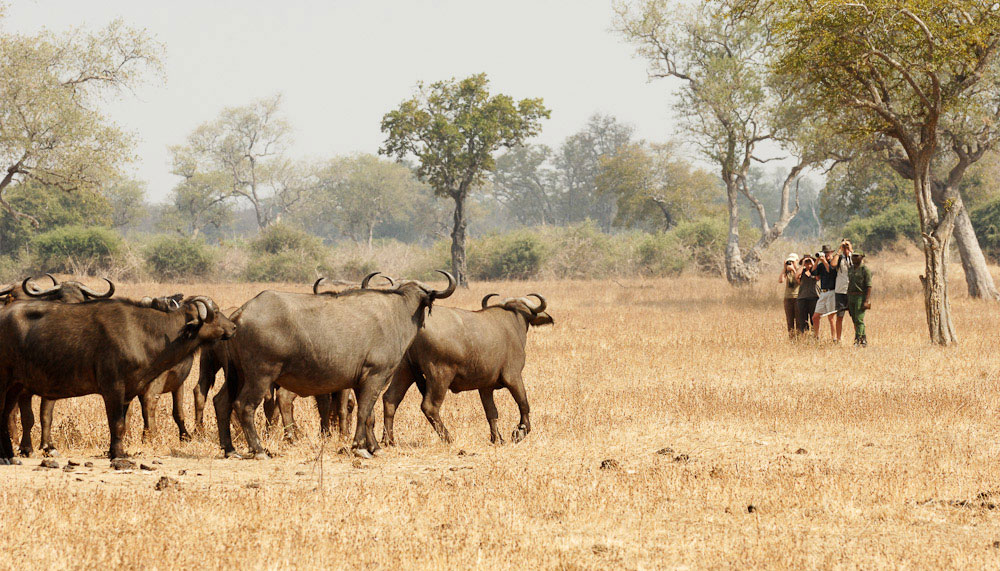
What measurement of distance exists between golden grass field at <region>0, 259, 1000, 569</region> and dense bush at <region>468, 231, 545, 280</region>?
34545 millimetres

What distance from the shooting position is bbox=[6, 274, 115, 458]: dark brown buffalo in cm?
785

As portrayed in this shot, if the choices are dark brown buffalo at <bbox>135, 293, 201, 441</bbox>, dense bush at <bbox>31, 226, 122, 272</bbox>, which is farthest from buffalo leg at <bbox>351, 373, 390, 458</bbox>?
dense bush at <bbox>31, 226, 122, 272</bbox>

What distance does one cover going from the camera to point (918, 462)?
7.81 meters

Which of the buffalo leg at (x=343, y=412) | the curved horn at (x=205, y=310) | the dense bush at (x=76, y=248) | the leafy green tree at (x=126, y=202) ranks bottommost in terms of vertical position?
the buffalo leg at (x=343, y=412)

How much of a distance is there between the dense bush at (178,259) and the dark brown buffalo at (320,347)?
Result: 128 ft

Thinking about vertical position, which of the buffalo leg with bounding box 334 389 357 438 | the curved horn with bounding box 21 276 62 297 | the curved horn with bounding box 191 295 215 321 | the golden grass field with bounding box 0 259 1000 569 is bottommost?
the golden grass field with bounding box 0 259 1000 569

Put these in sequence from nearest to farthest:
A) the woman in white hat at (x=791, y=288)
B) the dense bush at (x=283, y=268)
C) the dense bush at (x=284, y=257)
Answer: the woman in white hat at (x=791, y=288), the dense bush at (x=283, y=268), the dense bush at (x=284, y=257)

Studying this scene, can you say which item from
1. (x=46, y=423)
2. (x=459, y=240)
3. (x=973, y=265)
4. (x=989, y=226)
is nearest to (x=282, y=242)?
(x=459, y=240)

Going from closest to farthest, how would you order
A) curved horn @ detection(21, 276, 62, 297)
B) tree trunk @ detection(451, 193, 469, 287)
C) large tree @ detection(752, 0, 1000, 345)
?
curved horn @ detection(21, 276, 62, 297)
large tree @ detection(752, 0, 1000, 345)
tree trunk @ detection(451, 193, 469, 287)

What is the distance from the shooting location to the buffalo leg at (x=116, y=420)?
7.23 metres

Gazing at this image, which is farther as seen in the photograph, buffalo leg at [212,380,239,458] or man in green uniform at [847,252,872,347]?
man in green uniform at [847,252,872,347]

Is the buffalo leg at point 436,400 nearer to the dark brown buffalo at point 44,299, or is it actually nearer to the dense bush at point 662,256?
the dark brown buffalo at point 44,299

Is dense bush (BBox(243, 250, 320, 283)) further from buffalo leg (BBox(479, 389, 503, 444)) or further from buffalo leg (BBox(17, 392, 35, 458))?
buffalo leg (BBox(17, 392, 35, 458))

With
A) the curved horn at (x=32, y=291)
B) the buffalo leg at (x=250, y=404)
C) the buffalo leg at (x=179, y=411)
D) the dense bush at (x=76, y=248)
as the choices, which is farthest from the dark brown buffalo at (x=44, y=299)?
the dense bush at (x=76, y=248)
